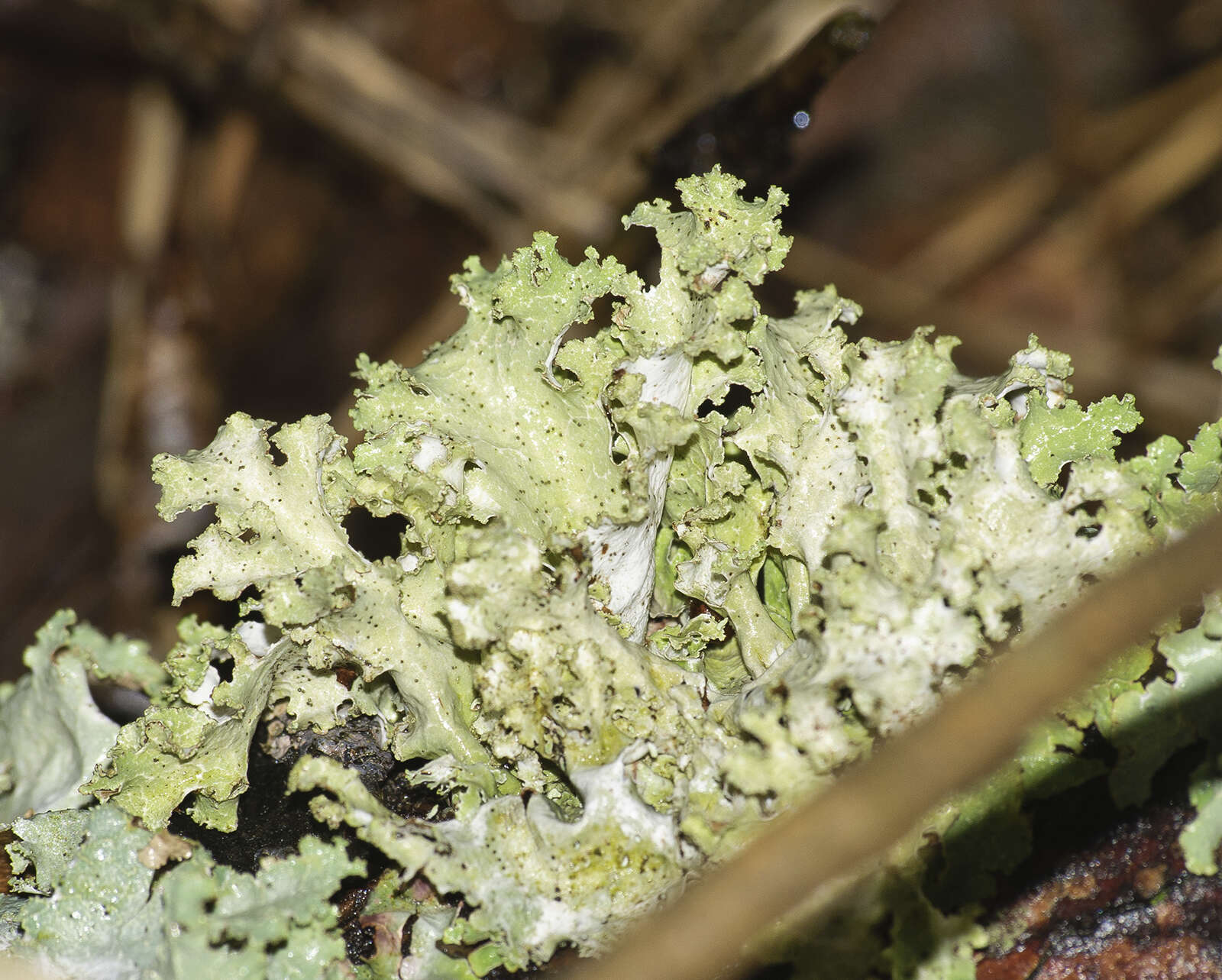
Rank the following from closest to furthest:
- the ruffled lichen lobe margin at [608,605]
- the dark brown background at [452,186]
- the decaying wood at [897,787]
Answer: the decaying wood at [897,787], the ruffled lichen lobe margin at [608,605], the dark brown background at [452,186]

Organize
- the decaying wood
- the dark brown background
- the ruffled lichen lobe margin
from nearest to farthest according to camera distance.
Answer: the decaying wood
the ruffled lichen lobe margin
the dark brown background

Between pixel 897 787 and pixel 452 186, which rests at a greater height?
pixel 452 186

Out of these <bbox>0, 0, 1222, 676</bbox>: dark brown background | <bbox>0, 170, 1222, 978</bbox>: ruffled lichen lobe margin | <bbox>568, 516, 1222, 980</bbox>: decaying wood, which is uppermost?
<bbox>0, 0, 1222, 676</bbox>: dark brown background

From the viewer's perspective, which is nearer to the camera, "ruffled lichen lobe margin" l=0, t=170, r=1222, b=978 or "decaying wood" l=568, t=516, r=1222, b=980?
"decaying wood" l=568, t=516, r=1222, b=980

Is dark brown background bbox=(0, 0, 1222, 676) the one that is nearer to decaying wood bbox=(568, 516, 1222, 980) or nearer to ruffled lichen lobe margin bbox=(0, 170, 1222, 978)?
ruffled lichen lobe margin bbox=(0, 170, 1222, 978)

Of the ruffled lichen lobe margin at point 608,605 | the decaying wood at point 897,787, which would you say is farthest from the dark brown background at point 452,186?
the decaying wood at point 897,787

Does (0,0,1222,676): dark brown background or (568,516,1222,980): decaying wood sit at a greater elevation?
(0,0,1222,676): dark brown background

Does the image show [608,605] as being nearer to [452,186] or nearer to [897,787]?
[897,787]

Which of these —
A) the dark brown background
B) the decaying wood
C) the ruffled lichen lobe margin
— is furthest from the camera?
the dark brown background

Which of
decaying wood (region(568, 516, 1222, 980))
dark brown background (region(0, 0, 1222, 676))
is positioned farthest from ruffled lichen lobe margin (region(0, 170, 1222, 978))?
dark brown background (region(0, 0, 1222, 676))

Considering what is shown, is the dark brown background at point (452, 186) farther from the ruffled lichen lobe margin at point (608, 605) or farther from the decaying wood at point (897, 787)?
the decaying wood at point (897, 787)

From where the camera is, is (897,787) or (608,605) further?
(608,605)

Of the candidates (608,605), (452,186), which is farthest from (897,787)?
(452,186)

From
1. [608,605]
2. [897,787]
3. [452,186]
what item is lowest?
[897,787]
